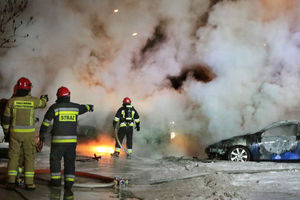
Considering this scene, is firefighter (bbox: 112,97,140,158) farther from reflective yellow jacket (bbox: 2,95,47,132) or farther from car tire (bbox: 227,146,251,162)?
reflective yellow jacket (bbox: 2,95,47,132)

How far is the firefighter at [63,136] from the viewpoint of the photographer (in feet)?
17.6

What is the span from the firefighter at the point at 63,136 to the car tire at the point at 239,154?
592 centimetres

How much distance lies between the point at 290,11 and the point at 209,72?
163 inches

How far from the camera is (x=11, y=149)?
5.40 meters

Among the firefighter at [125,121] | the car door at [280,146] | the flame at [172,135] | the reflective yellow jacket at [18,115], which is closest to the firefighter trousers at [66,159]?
the reflective yellow jacket at [18,115]

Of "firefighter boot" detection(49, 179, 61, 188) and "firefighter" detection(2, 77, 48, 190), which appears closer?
"firefighter" detection(2, 77, 48, 190)

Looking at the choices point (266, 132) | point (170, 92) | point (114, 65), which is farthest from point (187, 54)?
point (266, 132)

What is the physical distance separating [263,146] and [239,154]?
745mm

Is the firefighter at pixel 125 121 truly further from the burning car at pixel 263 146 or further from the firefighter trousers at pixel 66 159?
the firefighter trousers at pixel 66 159

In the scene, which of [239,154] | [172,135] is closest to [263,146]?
[239,154]

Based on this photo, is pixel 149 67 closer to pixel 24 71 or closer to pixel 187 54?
pixel 187 54

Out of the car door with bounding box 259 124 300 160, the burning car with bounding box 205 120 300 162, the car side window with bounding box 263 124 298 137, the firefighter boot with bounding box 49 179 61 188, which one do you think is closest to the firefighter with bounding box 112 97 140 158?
the burning car with bounding box 205 120 300 162

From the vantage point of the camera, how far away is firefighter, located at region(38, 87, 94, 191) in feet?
17.6

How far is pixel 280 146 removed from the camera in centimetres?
955
